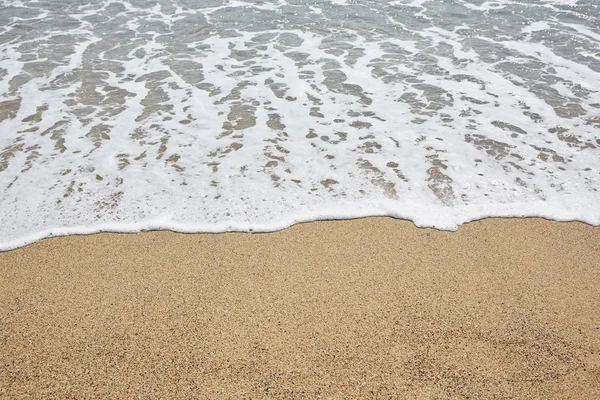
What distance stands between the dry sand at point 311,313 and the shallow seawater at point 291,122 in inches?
12.3

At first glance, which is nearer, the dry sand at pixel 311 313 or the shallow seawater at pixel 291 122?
the dry sand at pixel 311 313

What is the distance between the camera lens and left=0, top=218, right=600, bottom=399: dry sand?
238 centimetres

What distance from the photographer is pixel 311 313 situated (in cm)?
277

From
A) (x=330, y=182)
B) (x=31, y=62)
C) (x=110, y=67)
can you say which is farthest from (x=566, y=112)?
(x=31, y=62)

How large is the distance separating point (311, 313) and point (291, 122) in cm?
295

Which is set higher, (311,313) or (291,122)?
(311,313)

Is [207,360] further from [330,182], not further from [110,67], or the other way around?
[110,67]

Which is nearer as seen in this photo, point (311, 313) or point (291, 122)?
point (311, 313)

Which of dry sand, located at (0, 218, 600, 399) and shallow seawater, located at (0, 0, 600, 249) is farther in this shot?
shallow seawater, located at (0, 0, 600, 249)

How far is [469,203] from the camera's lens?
3807 millimetres

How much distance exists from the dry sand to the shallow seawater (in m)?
0.31

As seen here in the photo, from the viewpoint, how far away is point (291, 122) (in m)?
5.23

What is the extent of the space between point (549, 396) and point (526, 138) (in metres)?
3.23

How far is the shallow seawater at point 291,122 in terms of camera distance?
12.5 feet
